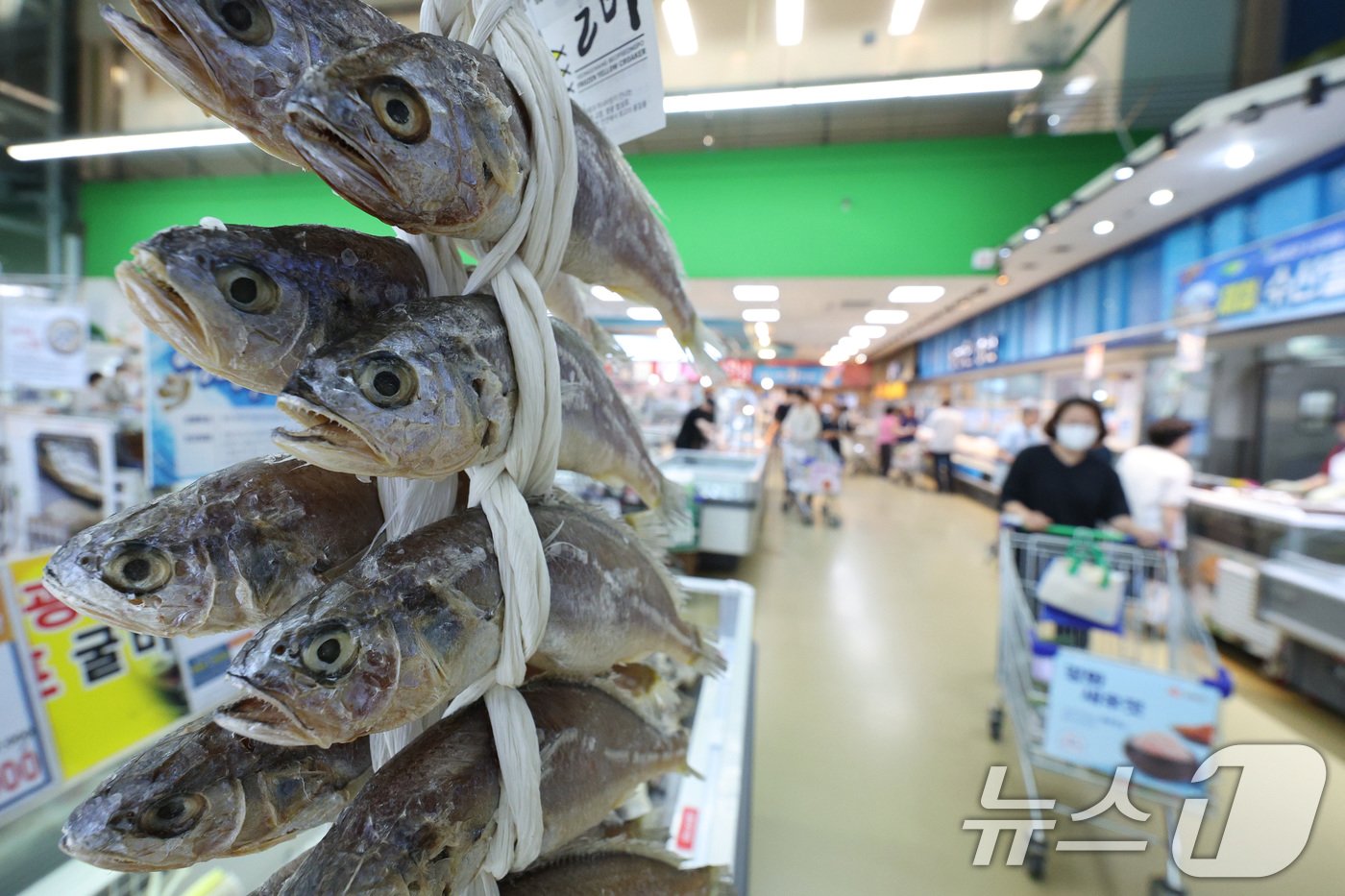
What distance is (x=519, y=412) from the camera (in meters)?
0.48

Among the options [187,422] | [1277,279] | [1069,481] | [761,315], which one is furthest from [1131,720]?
[761,315]

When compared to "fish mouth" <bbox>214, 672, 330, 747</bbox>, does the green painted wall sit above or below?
above

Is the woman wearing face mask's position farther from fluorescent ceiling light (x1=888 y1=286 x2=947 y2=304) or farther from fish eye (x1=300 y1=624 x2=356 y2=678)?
fluorescent ceiling light (x1=888 y1=286 x2=947 y2=304)

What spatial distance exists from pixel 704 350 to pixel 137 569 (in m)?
0.69

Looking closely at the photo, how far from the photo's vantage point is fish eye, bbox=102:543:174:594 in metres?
0.39

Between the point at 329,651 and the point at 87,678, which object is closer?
the point at 329,651

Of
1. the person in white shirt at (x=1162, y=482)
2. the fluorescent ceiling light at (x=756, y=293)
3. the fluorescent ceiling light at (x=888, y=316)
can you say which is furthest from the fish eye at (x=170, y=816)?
the fluorescent ceiling light at (x=888, y=316)

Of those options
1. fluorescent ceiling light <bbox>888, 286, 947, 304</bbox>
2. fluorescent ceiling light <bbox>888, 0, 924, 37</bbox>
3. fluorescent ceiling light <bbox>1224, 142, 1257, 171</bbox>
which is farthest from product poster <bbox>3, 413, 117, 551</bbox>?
fluorescent ceiling light <bbox>888, 286, 947, 304</bbox>

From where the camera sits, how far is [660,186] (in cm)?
701

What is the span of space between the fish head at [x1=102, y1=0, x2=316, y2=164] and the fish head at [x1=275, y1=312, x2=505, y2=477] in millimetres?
161

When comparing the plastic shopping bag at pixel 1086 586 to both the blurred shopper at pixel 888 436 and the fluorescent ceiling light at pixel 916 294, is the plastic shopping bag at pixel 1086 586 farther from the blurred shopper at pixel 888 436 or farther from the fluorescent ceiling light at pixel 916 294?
the blurred shopper at pixel 888 436

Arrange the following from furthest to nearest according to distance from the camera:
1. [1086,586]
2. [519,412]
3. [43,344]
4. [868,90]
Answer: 1. [868,90]
2. [43,344]
3. [1086,586]
4. [519,412]

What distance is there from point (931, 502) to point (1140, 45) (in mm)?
6499
